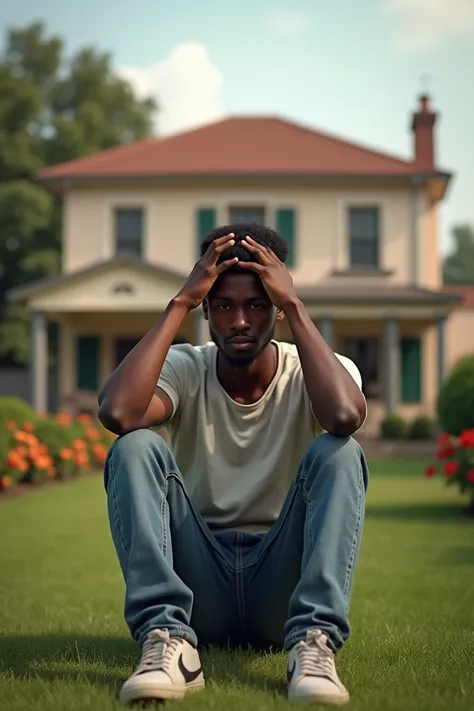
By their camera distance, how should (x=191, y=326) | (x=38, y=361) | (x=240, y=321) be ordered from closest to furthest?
(x=240, y=321) → (x=38, y=361) → (x=191, y=326)

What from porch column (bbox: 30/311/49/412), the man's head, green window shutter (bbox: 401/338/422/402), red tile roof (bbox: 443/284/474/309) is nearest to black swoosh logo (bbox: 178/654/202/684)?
the man's head

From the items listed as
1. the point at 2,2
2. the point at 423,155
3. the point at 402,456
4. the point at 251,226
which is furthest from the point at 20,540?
the point at 2,2

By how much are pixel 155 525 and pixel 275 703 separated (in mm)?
669

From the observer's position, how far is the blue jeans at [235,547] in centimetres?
309

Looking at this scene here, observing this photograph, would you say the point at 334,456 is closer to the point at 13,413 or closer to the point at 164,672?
the point at 164,672

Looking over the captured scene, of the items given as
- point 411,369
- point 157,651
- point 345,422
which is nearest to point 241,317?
point 345,422

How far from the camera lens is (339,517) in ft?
10.3

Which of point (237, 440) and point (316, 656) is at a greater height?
point (237, 440)

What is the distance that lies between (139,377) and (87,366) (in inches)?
861

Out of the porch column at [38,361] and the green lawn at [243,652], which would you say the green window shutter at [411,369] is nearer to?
the porch column at [38,361]

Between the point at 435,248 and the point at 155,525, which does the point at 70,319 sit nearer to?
the point at 435,248

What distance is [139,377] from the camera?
3.40m

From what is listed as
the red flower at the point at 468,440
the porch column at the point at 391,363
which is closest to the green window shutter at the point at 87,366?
the porch column at the point at 391,363

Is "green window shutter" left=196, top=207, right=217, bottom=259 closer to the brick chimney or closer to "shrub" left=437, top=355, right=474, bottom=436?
the brick chimney
